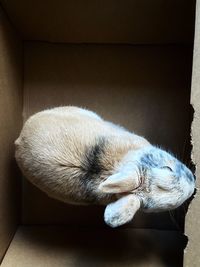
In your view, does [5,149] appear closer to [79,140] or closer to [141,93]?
[79,140]

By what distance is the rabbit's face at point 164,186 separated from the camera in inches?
48.1

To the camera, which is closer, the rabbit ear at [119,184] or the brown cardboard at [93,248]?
the rabbit ear at [119,184]

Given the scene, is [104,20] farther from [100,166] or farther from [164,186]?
[164,186]

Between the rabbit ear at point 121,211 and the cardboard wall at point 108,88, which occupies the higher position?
the cardboard wall at point 108,88

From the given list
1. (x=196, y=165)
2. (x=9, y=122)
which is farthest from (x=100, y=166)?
(x=9, y=122)

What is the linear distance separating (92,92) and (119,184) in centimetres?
76

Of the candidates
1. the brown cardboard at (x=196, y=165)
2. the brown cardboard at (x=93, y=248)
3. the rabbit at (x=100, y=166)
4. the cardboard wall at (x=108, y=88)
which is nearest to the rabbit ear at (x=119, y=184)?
the rabbit at (x=100, y=166)

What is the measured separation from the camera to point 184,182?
4.00ft

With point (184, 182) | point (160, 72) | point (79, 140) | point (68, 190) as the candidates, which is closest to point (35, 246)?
point (68, 190)

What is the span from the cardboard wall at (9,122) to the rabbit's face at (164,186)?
0.55 meters

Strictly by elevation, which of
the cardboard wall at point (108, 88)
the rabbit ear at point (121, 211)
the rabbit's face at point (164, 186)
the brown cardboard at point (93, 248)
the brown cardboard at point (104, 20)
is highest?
the brown cardboard at point (104, 20)

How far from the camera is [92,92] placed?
1.84 meters

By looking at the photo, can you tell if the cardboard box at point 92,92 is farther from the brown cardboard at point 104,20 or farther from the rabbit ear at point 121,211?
the rabbit ear at point 121,211

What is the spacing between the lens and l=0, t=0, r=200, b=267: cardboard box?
1.48m
